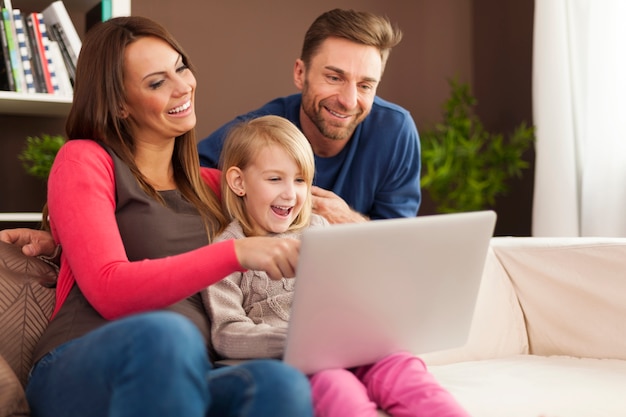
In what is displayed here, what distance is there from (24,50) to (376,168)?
1.20 metres

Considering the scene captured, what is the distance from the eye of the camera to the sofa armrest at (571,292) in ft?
6.61

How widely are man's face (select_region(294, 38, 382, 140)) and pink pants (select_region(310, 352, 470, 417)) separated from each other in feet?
3.43

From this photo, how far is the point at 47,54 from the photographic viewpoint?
2.71m

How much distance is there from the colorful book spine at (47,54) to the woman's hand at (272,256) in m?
1.62

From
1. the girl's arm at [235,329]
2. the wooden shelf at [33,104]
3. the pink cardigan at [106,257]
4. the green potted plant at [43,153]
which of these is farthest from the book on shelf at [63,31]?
the girl's arm at [235,329]

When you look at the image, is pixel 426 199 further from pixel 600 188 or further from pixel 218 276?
pixel 218 276

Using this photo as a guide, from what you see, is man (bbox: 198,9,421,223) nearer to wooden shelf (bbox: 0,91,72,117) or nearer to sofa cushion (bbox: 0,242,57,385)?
wooden shelf (bbox: 0,91,72,117)

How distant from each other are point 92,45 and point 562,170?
2119 millimetres

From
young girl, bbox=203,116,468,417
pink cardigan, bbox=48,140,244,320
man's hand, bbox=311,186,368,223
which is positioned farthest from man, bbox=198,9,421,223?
pink cardigan, bbox=48,140,244,320

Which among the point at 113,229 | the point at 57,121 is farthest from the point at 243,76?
the point at 113,229

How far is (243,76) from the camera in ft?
11.8

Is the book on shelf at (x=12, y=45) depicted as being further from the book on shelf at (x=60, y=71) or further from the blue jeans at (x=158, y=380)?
the blue jeans at (x=158, y=380)

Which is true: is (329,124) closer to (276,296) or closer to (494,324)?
(494,324)

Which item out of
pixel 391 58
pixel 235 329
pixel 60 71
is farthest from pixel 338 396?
pixel 391 58
